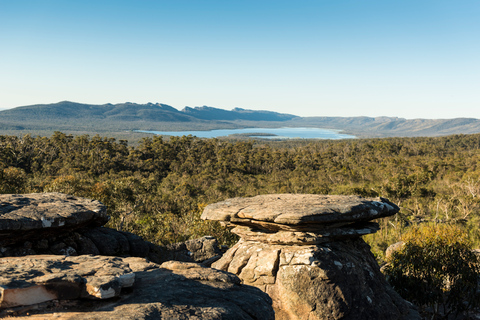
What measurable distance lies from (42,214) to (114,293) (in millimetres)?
6993

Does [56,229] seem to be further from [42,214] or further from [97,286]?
[97,286]

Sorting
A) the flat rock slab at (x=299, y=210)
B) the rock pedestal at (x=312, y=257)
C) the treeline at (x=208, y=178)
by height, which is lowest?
the treeline at (x=208, y=178)

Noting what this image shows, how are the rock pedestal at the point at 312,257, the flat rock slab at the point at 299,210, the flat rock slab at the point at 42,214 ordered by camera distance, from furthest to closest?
the flat rock slab at the point at 299,210, the rock pedestal at the point at 312,257, the flat rock slab at the point at 42,214

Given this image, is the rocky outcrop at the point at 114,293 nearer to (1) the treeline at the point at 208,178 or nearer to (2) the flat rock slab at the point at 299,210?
(2) the flat rock slab at the point at 299,210

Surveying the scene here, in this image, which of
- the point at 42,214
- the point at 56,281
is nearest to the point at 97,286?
the point at 56,281

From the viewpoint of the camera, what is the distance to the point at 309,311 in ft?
37.2

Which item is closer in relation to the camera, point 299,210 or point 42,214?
point 42,214

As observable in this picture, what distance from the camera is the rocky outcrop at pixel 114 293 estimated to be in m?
5.88

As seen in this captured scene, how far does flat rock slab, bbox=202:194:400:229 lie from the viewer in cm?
1181

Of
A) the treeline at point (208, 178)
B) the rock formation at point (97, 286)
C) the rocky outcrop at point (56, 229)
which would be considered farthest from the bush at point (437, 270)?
the treeline at point (208, 178)

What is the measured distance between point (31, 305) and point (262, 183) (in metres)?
63.1

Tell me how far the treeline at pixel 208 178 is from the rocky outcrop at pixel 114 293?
65.9ft

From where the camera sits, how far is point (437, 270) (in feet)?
46.6

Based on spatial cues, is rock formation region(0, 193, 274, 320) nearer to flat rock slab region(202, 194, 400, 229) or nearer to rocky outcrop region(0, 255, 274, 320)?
rocky outcrop region(0, 255, 274, 320)
